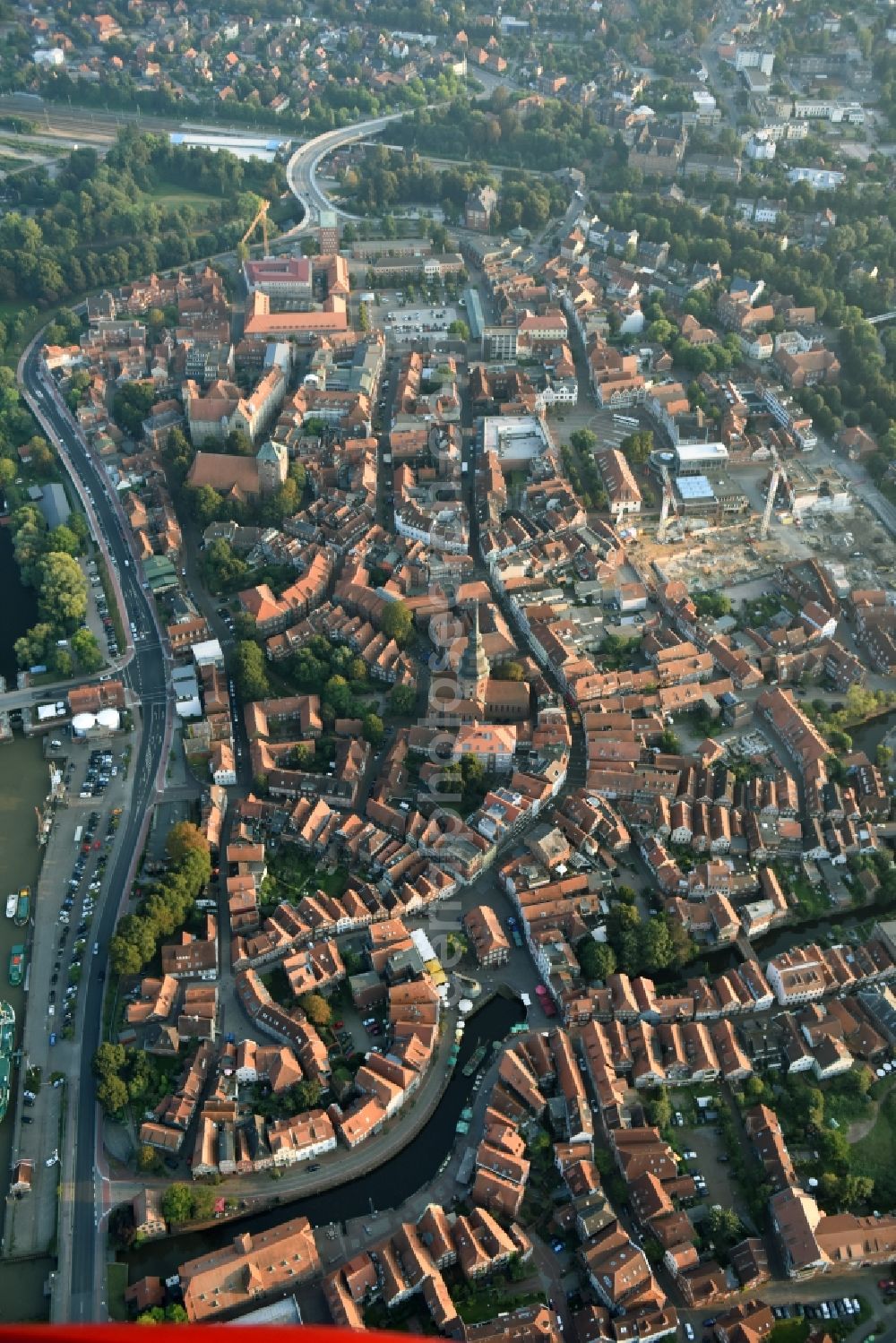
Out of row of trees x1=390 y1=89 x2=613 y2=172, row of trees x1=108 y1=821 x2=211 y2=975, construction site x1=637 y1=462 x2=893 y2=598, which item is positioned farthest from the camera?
row of trees x1=390 y1=89 x2=613 y2=172

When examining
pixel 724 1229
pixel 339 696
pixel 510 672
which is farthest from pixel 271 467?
pixel 724 1229

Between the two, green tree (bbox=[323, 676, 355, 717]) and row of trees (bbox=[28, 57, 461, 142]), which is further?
row of trees (bbox=[28, 57, 461, 142])

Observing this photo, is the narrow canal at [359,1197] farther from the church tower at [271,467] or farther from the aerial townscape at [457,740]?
the church tower at [271,467]

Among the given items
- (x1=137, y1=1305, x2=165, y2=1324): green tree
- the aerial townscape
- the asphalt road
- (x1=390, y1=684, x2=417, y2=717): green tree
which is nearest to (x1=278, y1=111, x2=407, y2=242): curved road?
the aerial townscape

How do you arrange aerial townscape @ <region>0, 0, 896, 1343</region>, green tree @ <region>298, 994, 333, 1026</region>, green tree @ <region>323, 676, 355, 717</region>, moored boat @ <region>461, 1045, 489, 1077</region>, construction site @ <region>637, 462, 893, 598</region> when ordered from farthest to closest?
1. construction site @ <region>637, 462, 893, 598</region>
2. green tree @ <region>323, 676, 355, 717</region>
3. green tree @ <region>298, 994, 333, 1026</region>
4. moored boat @ <region>461, 1045, 489, 1077</region>
5. aerial townscape @ <region>0, 0, 896, 1343</region>

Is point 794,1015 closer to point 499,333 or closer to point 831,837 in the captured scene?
point 831,837

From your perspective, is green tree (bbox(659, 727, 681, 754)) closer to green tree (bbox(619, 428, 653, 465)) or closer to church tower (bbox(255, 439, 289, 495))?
green tree (bbox(619, 428, 653, 465))
